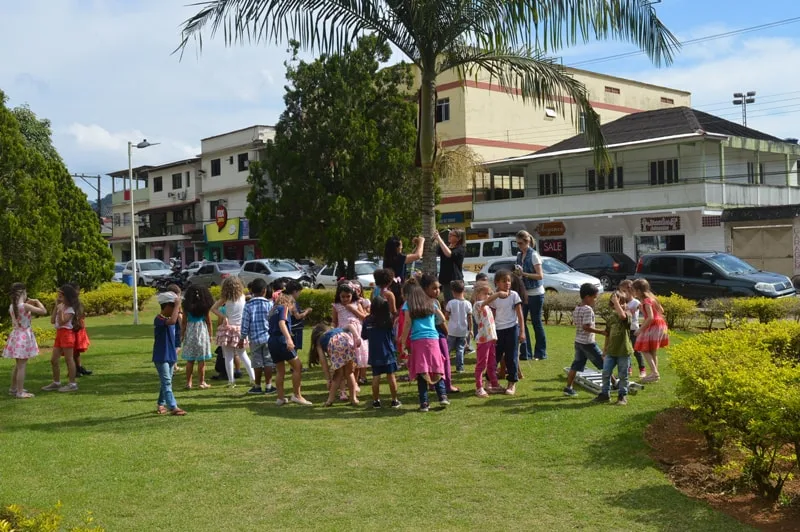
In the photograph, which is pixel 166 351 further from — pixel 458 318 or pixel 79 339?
pixel 458 318

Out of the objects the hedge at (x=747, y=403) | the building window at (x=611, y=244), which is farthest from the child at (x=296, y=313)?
the building window at (x=611, y=244)

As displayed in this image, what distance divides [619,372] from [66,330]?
7090 mm

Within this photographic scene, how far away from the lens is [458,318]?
10727 millimetres

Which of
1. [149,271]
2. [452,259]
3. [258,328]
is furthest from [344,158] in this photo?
[149,271]

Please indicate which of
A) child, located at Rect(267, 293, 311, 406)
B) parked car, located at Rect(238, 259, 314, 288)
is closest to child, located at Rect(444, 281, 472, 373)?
child, located at Rect(267, 293, 311, 406)

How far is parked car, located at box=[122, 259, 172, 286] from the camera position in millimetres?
42469

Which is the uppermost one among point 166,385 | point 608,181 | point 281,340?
point 608,181

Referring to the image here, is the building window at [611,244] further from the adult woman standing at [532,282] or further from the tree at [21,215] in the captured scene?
the tree at [21,215]

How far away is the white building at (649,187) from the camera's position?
104 ft

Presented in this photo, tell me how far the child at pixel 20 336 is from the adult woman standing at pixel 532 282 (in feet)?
21.1

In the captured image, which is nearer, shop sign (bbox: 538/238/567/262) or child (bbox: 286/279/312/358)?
child (bbox: 286/279/312/358)

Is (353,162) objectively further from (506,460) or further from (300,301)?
(506,460)

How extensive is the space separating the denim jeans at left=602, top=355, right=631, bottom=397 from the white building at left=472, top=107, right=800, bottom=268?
23.8 metres

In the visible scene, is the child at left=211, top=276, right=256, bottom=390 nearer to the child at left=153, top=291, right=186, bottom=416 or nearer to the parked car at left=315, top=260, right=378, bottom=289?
the child at left=153, top=291, right=186, bottom=416
